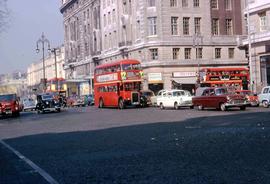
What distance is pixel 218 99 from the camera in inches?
1345

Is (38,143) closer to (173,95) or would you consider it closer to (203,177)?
(203,177)

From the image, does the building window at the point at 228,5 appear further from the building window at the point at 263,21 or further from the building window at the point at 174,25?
the building window at the point at 263,21

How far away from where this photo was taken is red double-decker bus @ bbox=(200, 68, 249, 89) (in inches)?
1913

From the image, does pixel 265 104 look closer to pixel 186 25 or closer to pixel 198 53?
pixel 198 53

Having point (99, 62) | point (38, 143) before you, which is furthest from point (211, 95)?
point (99, 62)

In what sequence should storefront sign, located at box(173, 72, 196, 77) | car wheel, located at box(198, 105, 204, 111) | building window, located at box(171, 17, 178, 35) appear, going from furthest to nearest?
building window, located at box(171, 17, 178, 35), storefront sign, located at box(173, 72, 196, 77), car wheel, located at box(198, 105, 204, 111)

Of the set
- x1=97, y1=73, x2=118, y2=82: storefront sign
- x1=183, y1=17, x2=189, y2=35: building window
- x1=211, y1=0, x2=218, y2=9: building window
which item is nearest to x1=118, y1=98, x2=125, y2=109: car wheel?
x1=97, y1=73, x2=118, y2=82: storefront sign

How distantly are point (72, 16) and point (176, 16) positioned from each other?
132ft

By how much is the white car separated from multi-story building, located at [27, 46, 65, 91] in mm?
59567

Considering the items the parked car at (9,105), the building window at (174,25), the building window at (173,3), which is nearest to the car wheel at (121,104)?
the parked car at (9,105)

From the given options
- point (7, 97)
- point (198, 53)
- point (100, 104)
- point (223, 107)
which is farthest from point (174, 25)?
point (223, 107)

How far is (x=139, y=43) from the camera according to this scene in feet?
208

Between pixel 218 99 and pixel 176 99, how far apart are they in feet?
26.9

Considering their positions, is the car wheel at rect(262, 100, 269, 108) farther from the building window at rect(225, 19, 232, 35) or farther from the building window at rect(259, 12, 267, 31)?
the building window at rect(225, 19, 232, 35)
